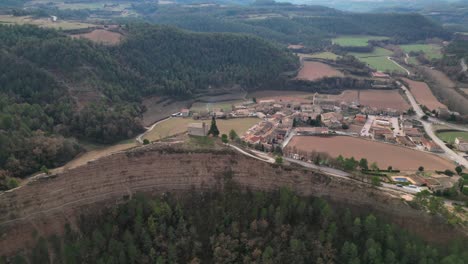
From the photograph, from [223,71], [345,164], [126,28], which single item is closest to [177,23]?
[126,28]

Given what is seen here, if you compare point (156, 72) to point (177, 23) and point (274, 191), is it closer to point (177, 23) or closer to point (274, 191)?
point (274, 191)

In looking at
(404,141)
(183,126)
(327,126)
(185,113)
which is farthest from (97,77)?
(404,141)

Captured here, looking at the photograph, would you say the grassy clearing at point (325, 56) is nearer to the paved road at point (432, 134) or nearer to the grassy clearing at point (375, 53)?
the grassy clearing at point (375, 53)

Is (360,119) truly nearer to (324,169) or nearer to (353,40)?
(324,169)

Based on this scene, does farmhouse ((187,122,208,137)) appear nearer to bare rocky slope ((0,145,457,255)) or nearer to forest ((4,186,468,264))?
bare rocky slope ((0,145,457,255))

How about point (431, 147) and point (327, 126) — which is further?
point (327, 126)

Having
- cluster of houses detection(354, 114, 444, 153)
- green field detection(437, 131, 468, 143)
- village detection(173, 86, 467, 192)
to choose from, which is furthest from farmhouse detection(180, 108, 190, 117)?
green field detection(437, 131, 468, 143)
